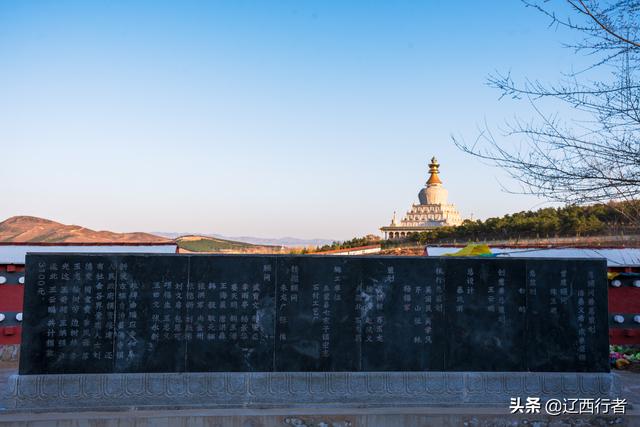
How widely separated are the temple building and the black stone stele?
30.1 m

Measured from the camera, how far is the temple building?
36.2 m

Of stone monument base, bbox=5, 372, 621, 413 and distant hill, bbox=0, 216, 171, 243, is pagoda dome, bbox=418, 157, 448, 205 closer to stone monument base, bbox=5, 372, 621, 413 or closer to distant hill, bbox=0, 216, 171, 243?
distant hill, bbox=0, 216, 171, 243

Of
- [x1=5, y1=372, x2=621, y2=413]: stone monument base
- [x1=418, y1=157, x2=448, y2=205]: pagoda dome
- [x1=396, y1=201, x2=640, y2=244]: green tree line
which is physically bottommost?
[x1=5, y1=372, x2=621, y2=413]: stone monument base

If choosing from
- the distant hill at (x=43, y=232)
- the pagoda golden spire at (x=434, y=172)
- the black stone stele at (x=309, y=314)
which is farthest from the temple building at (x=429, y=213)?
the black stone stele at (x=309, y=314)

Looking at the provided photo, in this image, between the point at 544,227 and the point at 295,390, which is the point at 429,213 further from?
the point at 295,390

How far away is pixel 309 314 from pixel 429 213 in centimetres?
3391

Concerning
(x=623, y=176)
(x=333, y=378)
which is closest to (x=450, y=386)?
(x=333, y=378)

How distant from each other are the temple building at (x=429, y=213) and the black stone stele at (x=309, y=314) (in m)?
30.1

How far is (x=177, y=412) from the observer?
16.3 ft

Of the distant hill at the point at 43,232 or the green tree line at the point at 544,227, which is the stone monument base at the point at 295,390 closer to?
the green tree line at the point at 544,227

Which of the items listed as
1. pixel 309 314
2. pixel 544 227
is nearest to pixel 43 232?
pixel 544 227

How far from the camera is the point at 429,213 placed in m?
38.6

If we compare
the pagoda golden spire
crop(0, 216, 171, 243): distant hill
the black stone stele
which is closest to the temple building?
the pagoda golden spire

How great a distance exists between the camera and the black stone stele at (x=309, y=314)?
5.24 m
